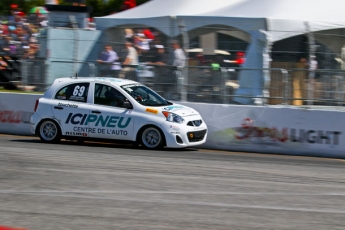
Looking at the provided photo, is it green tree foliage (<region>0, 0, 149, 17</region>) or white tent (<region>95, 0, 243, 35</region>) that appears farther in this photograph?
green tree foliage (<region>0, 0, 149, 17</region>)

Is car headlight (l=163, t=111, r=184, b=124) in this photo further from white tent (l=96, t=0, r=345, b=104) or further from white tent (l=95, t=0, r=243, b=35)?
Answer: white tent (l=95, t=0, r=243, b=35)

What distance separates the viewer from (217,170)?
10852 mm

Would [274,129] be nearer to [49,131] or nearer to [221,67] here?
[221,67]

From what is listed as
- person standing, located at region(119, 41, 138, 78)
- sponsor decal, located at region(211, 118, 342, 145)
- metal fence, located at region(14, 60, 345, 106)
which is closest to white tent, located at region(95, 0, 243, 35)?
person standing, located at region(119, 41, 138, 78)

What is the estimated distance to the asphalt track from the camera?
6977mm

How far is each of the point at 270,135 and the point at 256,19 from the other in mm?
4591

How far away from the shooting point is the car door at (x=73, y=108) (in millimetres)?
14188

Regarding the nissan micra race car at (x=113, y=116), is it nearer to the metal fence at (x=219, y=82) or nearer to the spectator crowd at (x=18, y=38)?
the metal fence at (x=219, y=82)

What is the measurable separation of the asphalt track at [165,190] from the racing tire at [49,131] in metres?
1.07

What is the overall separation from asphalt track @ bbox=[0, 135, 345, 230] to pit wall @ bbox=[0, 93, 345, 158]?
596 millimetres

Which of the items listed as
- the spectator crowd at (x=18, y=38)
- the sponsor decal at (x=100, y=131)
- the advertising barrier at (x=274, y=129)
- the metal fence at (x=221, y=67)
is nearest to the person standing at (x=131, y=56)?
the metal fence at (x=221, y=67)

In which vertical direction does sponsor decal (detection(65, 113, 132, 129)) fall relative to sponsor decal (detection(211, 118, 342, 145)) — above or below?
above

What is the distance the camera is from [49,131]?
14578 millimetres

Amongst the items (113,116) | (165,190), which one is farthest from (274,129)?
(165,190)
